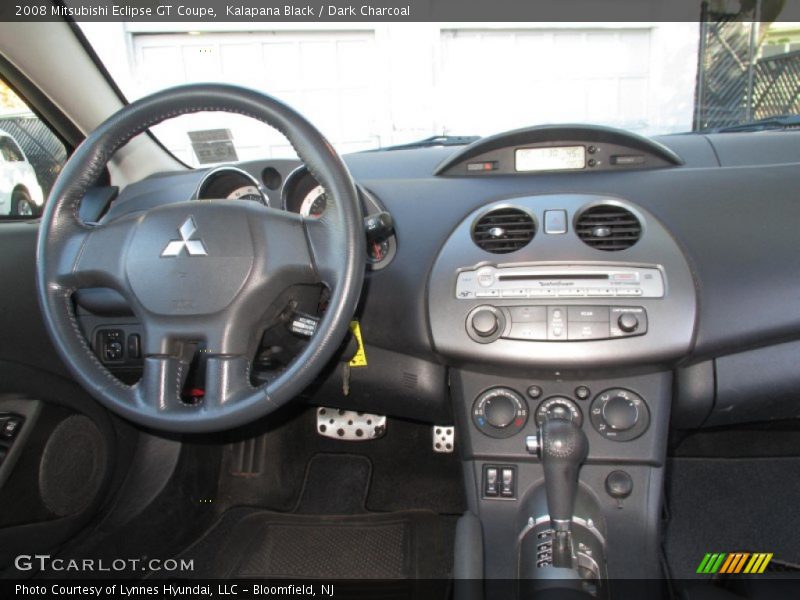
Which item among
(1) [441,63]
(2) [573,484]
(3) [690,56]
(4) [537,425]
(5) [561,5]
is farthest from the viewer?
(1) [441,63]

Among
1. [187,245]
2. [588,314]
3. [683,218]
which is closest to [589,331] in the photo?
[588,314]

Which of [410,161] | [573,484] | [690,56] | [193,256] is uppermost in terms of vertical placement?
[690,56]

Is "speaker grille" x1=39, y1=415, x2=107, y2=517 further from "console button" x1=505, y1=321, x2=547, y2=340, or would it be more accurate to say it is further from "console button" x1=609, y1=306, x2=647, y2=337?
"console button" x1=609, y1=306, x2=647, y2=337

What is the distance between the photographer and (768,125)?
1.78 metres

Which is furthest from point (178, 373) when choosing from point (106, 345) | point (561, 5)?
point (561, 5)

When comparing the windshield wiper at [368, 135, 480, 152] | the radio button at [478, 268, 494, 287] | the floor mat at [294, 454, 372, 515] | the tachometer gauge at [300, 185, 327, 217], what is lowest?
the floor mat at [294, 454, 372, 515]

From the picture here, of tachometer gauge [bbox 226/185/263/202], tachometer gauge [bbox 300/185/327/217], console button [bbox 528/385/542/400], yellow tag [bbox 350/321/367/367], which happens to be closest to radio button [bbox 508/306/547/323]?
console button [bbox 528/385/542/400]

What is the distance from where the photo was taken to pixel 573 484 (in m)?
1.28

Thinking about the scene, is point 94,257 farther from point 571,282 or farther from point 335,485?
point 335,485

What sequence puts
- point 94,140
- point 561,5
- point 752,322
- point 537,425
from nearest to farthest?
point 94,140 → point 752,322 → point 537,425 → point 561,5

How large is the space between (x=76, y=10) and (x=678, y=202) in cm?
181

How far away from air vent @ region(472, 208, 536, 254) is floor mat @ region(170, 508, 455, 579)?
109cm

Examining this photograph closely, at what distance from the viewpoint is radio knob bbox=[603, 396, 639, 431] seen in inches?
58.0

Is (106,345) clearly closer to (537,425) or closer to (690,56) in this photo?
(537,425)
